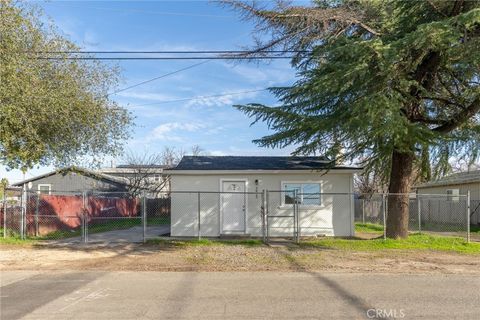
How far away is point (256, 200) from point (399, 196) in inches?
210

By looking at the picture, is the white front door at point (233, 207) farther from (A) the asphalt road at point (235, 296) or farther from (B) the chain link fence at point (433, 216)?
(A) the asphalt road at point (235, 296)

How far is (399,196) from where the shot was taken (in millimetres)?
16547

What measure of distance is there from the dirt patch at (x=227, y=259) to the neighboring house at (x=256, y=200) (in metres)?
3.07

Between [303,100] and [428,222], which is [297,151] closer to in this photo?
[303,100]

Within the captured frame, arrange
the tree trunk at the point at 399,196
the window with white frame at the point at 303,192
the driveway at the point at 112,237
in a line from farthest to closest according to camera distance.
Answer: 1. the window with white frame at the point at 303,192
2. the driveway at the point at 112,237
3. the tree trunk at the point at 399,196

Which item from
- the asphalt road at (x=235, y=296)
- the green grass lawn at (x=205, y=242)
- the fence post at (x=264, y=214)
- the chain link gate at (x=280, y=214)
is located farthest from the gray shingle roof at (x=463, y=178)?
the asphalt road at (x=235, y=296)

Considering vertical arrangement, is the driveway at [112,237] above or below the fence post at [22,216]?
below

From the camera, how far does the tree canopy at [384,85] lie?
12.6 meters

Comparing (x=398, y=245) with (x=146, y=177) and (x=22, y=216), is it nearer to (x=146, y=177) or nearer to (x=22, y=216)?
(x=22, y=216)

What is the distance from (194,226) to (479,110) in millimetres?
10969

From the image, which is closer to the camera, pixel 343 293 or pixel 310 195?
pixel 343 293

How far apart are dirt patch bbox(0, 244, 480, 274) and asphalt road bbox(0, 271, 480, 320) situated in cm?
85

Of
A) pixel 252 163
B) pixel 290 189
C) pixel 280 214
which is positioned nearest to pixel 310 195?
pixel 290 189

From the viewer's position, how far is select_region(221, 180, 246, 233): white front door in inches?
722
